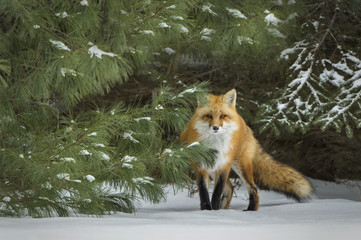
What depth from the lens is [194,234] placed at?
285cm

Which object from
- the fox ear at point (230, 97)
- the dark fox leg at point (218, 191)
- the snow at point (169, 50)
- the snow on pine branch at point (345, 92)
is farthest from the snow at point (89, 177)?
the snow at point (169, 50)

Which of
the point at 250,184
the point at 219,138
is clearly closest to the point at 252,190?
the point at 250,184

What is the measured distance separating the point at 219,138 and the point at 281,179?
31.5 inches

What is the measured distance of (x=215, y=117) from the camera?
418 cm

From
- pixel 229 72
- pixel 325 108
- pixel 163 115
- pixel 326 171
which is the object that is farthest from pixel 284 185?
pixel 326 171

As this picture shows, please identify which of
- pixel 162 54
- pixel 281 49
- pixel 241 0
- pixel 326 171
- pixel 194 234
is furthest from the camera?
pixel 326 171

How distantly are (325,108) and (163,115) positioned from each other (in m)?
1.76

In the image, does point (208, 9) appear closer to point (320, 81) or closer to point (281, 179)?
point (320, 81)

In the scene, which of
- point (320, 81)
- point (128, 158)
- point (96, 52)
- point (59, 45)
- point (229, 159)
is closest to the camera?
point (59, 45)

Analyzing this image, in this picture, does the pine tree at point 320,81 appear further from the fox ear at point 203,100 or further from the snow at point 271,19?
the snow at point 271,19

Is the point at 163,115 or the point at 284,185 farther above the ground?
the point at 163,115

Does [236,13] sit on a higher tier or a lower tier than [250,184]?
higher

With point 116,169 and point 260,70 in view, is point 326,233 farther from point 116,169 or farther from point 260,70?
point 260,70

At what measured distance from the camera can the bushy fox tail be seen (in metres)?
4.63
